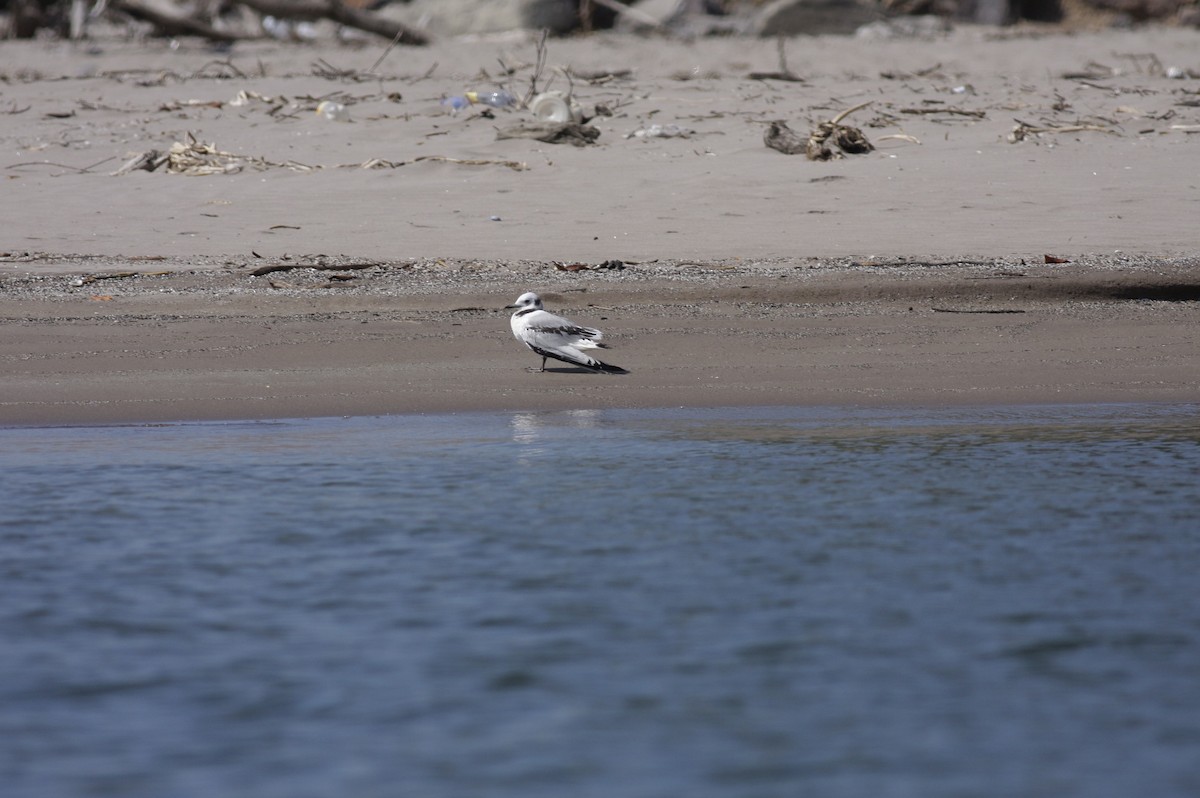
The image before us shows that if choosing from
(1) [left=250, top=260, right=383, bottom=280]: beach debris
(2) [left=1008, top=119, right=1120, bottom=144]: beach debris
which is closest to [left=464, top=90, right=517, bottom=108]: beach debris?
(2) [left=1008, top=119, right=1120, bottom=144]: beach debris

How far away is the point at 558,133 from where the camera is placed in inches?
467

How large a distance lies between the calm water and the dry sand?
2.22 ft

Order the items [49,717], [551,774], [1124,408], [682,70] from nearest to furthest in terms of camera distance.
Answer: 1. [551,774]
2. [49,717]
3. [1124,408]
4. [682,70]

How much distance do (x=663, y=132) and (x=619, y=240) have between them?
2.85 meters

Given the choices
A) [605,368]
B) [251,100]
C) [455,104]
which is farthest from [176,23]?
[605,368]

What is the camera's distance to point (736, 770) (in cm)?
312

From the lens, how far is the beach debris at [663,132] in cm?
1198

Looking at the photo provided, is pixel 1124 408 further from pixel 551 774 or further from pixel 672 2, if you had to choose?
pixel 672 2

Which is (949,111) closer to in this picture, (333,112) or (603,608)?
(333,112)

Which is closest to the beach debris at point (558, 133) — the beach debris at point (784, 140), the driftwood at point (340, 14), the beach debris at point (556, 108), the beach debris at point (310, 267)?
the beach debris at point (556, 108)

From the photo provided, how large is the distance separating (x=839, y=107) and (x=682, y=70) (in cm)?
241

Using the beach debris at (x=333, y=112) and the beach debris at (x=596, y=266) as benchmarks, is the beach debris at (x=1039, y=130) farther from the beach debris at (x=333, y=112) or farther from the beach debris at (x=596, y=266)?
the beach debris at (x=333, y=112)

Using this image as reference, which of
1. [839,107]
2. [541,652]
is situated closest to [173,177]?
[839,107]

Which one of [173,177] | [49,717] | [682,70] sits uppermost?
[682,70]
